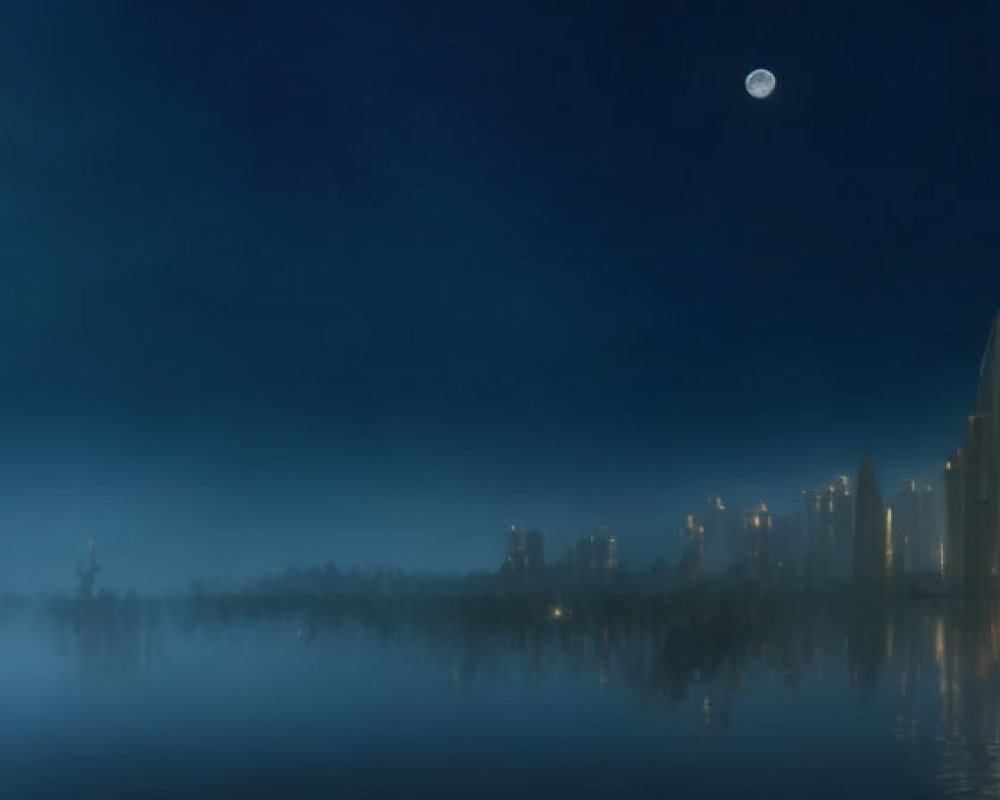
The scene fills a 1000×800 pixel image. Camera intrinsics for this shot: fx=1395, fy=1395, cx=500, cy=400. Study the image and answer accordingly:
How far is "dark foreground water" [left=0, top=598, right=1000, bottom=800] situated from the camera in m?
40.1

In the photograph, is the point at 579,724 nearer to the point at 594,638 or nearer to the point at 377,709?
the point at 377,709

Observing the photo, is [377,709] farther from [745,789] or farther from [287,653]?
[287,653]

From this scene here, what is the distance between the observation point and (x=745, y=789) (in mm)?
37812

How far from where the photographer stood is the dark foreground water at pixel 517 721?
1580 inches

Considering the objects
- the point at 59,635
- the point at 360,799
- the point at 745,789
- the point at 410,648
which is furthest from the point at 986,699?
the point at 59,635

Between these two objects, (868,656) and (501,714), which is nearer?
(501,714)

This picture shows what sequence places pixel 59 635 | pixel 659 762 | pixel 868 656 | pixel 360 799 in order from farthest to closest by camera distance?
pixel 59 635
pixel 868 656
pixel 659 762
pixel 360 799

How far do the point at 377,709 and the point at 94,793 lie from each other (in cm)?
2237

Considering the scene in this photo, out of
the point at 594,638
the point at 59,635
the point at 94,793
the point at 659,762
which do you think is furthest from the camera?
the point at 59,635

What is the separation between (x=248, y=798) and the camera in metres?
37.9

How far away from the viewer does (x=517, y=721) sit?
5475 centimetres

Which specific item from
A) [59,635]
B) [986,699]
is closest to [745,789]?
[986,699]

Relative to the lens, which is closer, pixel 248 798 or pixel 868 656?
pixel 248 798

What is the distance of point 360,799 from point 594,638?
7972cm
